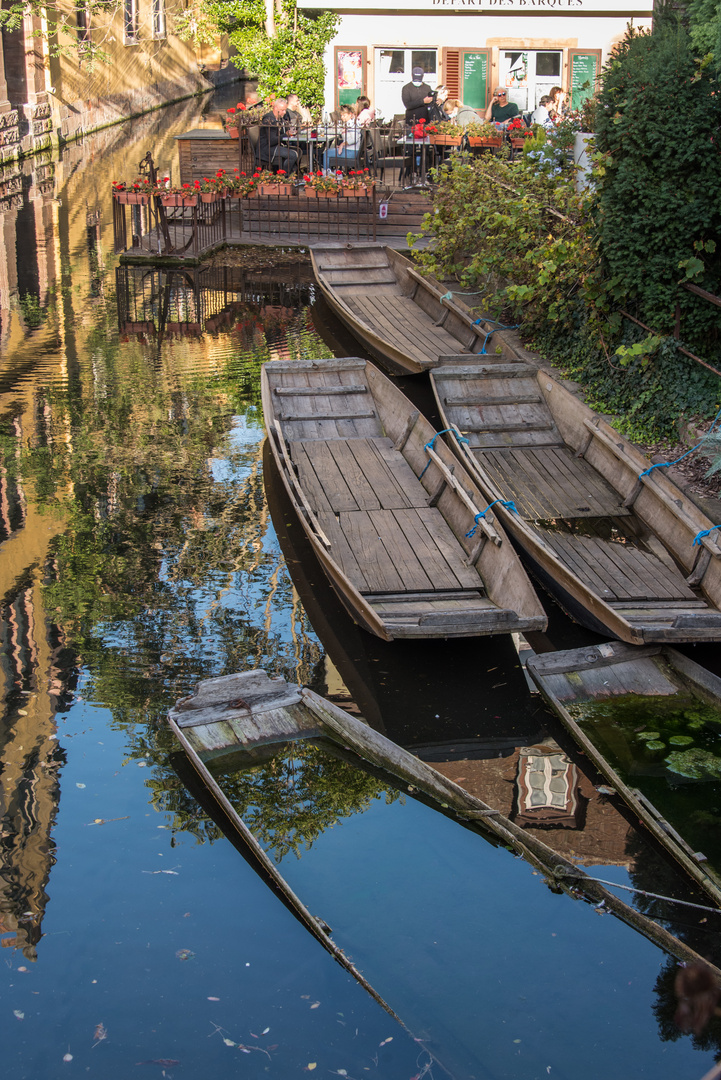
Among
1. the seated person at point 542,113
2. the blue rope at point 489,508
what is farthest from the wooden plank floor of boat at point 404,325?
the seated person at point 542,113

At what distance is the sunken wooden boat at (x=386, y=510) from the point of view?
6527 mm

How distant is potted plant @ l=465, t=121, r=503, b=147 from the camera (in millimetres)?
18719

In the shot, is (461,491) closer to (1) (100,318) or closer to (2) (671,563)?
(2) (671,563)

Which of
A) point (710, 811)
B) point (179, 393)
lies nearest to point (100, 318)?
point (179, 393)

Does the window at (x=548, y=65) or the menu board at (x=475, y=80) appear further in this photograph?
the window at (x=548, y=65)

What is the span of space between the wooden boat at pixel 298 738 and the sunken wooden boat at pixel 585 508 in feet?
5.34

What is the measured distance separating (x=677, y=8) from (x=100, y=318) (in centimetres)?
830

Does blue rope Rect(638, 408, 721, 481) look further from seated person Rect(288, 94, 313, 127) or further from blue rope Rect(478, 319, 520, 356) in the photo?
seated person Rect(288, 94, 313, 127)

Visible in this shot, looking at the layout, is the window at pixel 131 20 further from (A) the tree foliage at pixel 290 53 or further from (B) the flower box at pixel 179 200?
(B) the flower box at pixel 179 200

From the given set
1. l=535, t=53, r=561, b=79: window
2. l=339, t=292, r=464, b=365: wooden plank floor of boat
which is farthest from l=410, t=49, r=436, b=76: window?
l=339, t=292, r=464, b=365: wooden plank floor of boat

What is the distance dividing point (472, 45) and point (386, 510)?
19344mm

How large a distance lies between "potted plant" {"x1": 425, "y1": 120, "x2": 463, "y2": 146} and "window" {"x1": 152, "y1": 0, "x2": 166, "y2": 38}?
25163 millimetres

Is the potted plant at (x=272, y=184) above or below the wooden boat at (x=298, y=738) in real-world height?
above

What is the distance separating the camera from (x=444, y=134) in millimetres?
19359
